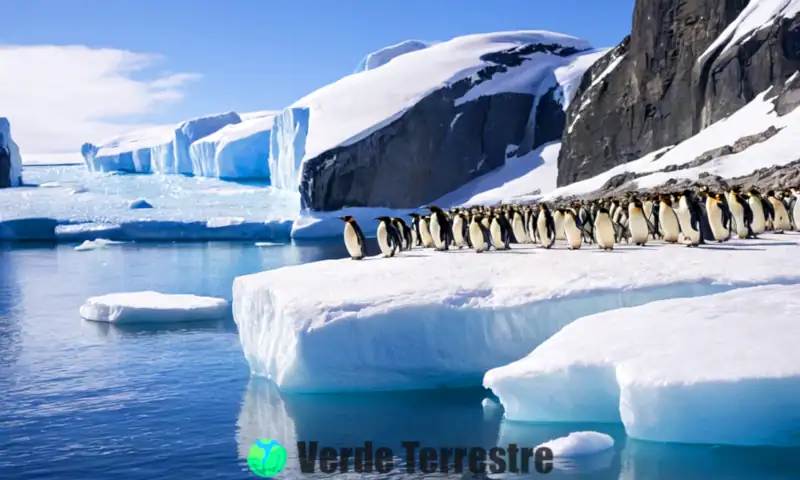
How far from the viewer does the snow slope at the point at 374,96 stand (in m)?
50.0

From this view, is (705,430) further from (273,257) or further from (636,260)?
(273,257)

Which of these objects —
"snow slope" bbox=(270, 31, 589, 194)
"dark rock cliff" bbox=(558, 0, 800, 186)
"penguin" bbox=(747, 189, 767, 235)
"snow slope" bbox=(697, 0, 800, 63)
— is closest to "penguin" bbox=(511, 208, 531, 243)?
"penguin" bbox=(747, 189, 767, 235)

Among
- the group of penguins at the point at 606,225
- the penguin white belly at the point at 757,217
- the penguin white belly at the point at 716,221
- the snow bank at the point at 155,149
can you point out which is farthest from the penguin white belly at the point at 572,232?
the snow bank at the point at 155,149

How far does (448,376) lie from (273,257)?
21724mm

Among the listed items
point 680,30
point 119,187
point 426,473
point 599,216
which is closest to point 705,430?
point 426,473

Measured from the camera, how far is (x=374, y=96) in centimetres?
5269

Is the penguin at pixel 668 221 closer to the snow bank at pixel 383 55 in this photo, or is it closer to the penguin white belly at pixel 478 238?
the penguin white belly at pixel 478 238

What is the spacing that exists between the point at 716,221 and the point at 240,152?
2116 inches

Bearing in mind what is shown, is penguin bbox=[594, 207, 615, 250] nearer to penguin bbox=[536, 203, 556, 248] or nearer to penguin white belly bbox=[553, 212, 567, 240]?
penguin bbox=[536, 203, 556, 248]

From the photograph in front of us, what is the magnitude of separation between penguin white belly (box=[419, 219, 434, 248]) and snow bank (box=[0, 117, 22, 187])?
163ft

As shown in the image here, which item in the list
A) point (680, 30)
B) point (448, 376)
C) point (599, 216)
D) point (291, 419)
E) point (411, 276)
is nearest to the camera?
point (291, 419)

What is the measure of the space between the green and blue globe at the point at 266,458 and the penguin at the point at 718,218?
Result: 8.18 meters

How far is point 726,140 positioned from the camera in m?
29.4

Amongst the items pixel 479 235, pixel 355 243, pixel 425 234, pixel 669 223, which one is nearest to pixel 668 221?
pixel 669 223
